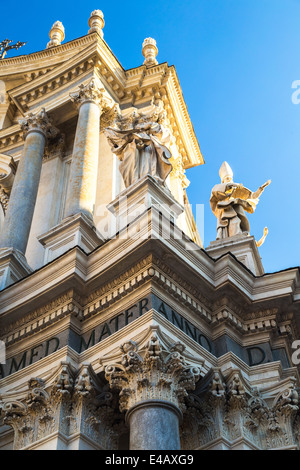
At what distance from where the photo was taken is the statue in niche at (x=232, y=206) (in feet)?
46.2

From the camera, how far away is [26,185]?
15.4 meters

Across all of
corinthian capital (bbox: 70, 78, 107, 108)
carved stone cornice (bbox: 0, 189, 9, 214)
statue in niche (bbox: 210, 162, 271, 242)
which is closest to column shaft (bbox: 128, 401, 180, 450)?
statue in niche (bbox: 210, 162, 271, 242)

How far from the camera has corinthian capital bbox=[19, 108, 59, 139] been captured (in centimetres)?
1744

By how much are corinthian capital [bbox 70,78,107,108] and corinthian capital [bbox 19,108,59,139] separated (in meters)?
1.04

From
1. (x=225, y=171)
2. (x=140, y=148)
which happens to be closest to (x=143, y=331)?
(x=140, y=148)

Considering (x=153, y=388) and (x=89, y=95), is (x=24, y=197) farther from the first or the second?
(x=153, y=388)

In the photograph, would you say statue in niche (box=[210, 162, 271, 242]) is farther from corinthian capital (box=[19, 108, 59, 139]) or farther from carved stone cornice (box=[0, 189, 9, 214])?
carved stone cornice (box=[0, 189, 9, 214])

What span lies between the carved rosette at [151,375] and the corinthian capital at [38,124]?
31.0 ft

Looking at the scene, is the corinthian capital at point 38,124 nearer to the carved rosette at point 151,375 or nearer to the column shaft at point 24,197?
the column shaft at point 24,197

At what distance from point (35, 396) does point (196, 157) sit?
42.6 ft

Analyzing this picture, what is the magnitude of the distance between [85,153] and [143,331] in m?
6.51

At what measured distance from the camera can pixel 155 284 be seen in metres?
10.2
